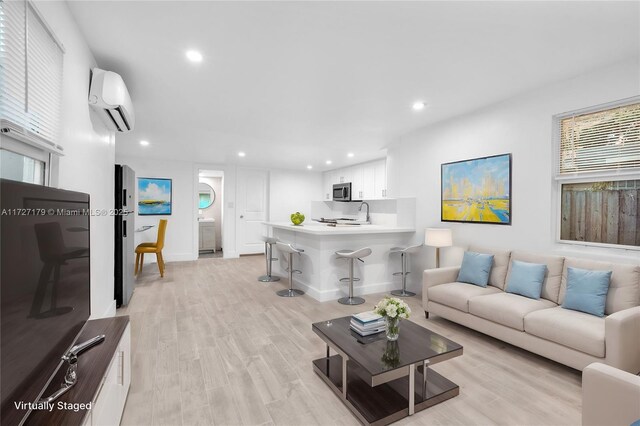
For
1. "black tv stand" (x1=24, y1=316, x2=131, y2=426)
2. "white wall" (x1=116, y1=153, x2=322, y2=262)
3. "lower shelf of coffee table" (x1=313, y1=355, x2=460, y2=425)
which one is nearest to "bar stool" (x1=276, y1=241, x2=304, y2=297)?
"lower shelf of coffee table" (x1=313, y1=355, x2=460, y2=425)

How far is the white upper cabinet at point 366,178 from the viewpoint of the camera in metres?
6.94

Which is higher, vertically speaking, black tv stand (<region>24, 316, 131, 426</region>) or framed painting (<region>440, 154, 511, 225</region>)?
framed painting (<region>440, 154, 511, 225</region>)

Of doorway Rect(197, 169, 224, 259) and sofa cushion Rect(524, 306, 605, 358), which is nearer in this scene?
sofa cushion Rect(524, 306, 605, 358)

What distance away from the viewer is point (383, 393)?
2023 mm

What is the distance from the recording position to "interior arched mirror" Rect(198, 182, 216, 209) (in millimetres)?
9070

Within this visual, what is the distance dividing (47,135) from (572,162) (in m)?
4.18

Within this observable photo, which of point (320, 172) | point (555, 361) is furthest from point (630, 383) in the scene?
point (320, 172)

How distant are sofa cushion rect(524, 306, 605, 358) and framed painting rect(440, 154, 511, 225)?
4.01 ft

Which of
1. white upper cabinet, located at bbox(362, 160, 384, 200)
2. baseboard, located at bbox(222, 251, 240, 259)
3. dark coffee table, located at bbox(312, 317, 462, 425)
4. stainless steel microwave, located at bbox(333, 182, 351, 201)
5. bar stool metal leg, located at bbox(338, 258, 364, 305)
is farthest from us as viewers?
baseboard, located at bbox(222, 251, 240, 259)

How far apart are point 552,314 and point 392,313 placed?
148 cm

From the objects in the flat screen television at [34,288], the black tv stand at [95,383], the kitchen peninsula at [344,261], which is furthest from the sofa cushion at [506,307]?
the flat screen television at [34,288]

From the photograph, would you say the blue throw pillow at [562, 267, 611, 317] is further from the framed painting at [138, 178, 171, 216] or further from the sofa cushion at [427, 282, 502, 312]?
the framed painting at [138, 178, 171, 216]

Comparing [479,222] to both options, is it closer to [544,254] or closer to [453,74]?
[544,254]

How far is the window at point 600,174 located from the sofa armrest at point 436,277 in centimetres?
112
